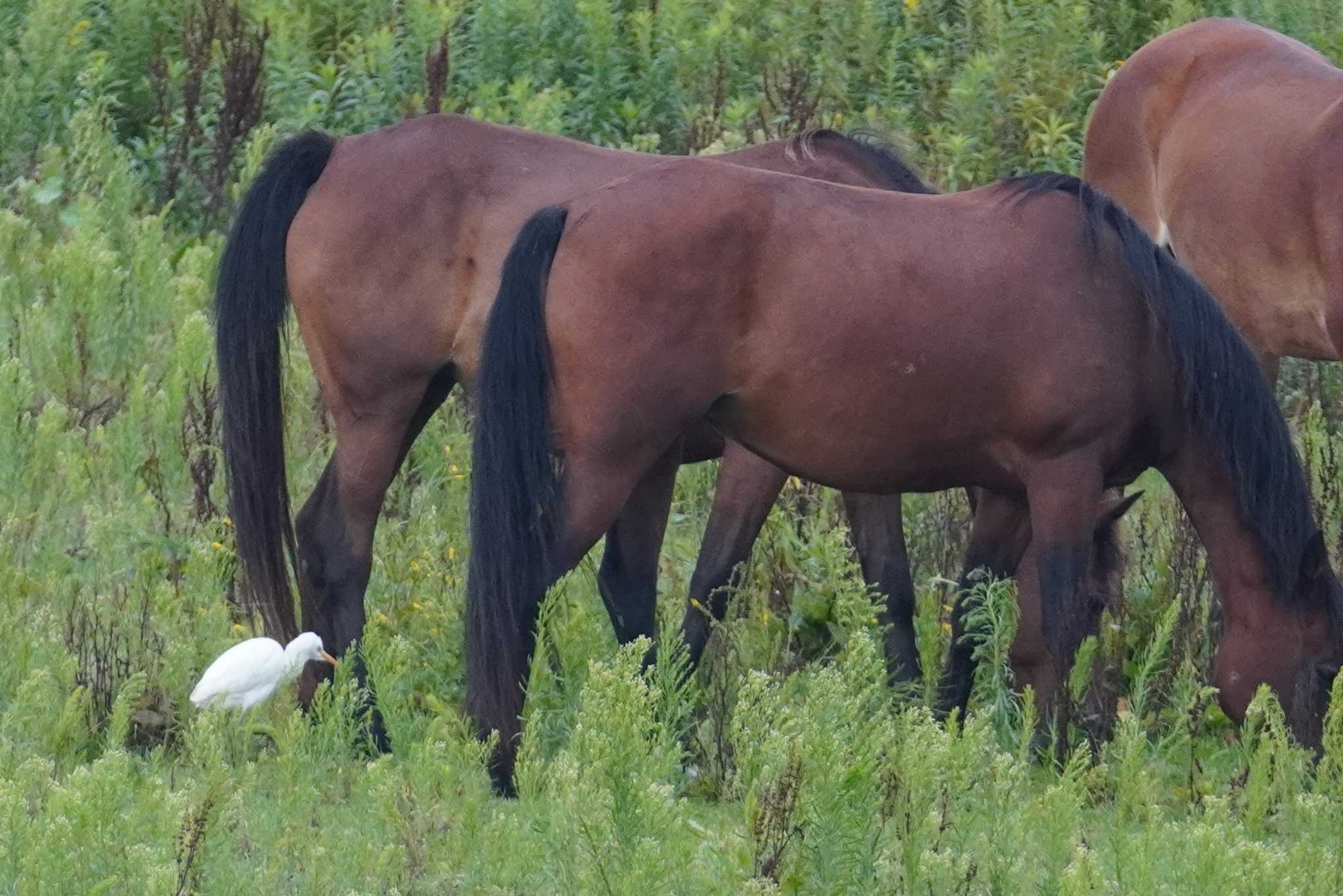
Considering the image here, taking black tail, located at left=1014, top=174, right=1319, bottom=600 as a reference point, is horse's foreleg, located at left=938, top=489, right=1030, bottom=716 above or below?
below

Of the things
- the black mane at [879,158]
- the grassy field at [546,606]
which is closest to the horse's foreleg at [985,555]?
the grassy field at [546,606]

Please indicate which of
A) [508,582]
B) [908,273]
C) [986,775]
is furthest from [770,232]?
[986,775]

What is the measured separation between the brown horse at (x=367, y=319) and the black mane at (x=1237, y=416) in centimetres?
126

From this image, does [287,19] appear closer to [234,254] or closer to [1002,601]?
[234,254]

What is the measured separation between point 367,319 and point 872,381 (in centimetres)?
160

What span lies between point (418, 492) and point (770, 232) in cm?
252

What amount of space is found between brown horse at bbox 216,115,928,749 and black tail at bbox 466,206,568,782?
0.75 m

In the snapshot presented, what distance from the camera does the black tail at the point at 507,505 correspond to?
4723 mm

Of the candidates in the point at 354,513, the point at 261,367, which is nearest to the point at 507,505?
the point at 354,513

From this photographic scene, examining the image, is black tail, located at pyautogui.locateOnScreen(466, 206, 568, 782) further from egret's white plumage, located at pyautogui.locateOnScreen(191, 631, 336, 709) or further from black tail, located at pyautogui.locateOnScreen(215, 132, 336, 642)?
black tail, located at pyautogui.locateOnScreen(215, 132, 336, 642)

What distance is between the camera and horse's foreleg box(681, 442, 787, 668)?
18.8ft

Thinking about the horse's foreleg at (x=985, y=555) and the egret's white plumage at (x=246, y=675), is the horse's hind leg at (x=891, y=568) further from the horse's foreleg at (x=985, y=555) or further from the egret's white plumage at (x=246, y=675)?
the egret's white plumage at (x=246, y=675)

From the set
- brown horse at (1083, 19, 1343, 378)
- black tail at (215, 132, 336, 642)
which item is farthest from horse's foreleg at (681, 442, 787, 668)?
brown horse at (1083, 19, 1343, 378)

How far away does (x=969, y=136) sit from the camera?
31.4 feet
